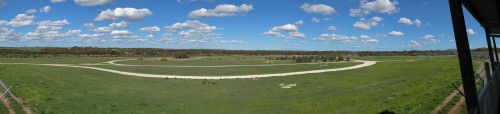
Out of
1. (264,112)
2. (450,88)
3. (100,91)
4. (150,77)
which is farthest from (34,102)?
(450,88)

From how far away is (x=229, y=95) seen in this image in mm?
26859

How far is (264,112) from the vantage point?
802 inches

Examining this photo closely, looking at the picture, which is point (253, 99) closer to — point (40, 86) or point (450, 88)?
point (450, 88)

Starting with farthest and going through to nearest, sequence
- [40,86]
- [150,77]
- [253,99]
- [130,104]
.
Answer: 1. [150,77]
2. [40,86]
3. [253,99]
4. [130,104]

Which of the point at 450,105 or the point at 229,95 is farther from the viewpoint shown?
the point at 229,95

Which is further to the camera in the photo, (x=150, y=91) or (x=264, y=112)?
(x=150, y=91)

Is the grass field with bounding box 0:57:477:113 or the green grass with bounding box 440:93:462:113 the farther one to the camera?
the grass field with bounding box 0:57:477:113

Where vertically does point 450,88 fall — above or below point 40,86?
below

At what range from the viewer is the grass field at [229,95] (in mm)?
20344

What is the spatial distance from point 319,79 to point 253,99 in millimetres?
11633

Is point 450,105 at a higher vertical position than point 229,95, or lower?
lower

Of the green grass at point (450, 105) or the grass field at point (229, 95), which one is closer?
the green grass at point (450, 105)

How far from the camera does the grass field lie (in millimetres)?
20344

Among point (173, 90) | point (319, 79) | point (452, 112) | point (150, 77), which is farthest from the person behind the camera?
point (150, 77)
